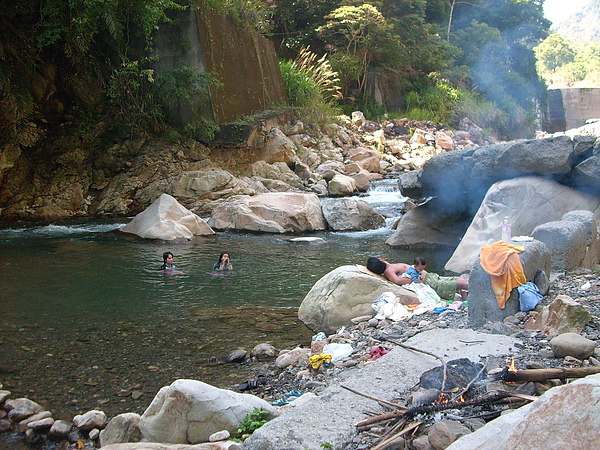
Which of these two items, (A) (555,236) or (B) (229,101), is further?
(B) (229,101)

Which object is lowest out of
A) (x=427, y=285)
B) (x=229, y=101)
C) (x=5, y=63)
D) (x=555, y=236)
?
(x=427, y=285)

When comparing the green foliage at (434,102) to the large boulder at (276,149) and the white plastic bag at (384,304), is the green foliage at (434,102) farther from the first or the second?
the white plastic bag at (384,304)

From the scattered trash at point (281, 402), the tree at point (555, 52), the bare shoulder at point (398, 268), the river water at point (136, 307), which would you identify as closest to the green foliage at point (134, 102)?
the river water at point (136, 307)

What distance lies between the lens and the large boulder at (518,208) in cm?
793

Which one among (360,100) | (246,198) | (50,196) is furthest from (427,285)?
(360,100)

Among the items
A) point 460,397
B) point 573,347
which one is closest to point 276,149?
point 573,347

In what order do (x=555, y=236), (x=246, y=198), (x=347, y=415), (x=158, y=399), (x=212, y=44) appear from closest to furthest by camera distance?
(x=347, y=415) < (x=158, y=399) < (x=555, y=236) < (x=246, y=198) < (x=212, y=44)

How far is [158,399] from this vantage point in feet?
11.9

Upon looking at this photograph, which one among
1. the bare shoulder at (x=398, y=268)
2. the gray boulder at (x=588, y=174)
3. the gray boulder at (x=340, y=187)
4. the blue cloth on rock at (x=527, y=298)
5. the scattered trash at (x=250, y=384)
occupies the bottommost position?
the scattered trash at (x=250, y=384)

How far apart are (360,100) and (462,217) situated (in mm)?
16433

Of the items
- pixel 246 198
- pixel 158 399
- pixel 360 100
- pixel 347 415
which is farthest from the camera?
pixel 360 100

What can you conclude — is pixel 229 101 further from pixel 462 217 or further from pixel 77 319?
pixel 77 319

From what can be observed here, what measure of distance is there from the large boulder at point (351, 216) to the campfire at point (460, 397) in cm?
912

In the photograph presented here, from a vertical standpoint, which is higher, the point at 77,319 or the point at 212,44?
the point at 212,44
